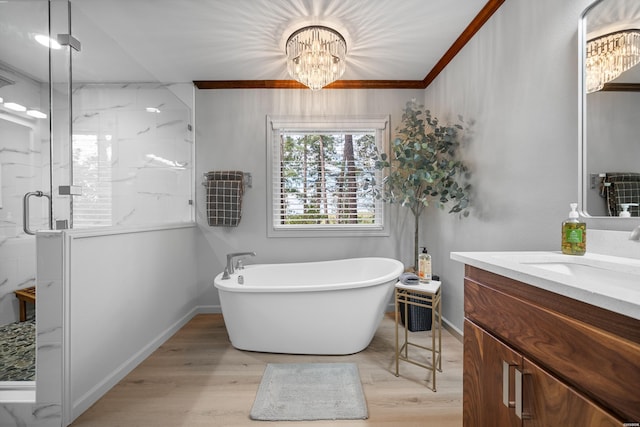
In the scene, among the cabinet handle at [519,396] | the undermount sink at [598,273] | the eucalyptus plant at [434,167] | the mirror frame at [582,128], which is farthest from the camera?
the eucalyptus plant at [434,167]

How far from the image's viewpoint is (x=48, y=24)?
161 centimetres

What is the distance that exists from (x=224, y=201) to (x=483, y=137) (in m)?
2.34

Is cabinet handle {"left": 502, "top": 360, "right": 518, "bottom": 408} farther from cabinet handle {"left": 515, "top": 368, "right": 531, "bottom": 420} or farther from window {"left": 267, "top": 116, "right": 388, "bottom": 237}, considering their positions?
window {"left": 267, "top": 116, "right": 388, "bottom": 237}

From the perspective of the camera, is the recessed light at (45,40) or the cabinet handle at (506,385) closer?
the cabinet handle at (506,385)

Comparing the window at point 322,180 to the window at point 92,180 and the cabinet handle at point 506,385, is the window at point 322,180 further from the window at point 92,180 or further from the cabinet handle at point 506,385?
the cabinet handle at point 506,385

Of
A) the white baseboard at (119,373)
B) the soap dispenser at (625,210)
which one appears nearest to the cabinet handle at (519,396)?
the soap dispenser at (625,210)

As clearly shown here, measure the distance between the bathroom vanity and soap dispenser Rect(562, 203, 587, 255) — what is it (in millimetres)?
53

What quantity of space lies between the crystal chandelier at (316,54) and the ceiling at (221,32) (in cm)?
7

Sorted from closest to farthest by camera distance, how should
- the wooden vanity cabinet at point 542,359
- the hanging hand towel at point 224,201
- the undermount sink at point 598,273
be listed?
the wooden vanity cabinet at point 542,359 → the undermount sink at point 598,273 → the hanging hand towel at point 224,201

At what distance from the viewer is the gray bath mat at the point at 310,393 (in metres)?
1.57

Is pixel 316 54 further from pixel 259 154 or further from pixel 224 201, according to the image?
pixel 224 201

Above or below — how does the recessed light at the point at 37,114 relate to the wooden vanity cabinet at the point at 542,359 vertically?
above

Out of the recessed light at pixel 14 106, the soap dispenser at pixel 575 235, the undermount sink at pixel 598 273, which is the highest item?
the recessed light at pixel 14 106

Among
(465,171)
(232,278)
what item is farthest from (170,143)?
(465,171)
